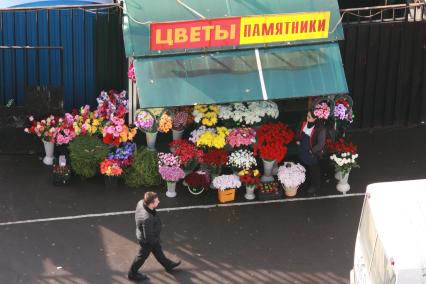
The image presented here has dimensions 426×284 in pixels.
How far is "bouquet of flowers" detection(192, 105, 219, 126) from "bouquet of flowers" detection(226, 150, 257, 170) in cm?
59

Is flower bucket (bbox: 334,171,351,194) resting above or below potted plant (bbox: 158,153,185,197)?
below

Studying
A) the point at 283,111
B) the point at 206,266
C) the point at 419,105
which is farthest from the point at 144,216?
the point at 419,105

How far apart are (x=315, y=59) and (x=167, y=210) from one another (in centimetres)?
315

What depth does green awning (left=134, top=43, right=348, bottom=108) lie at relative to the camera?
12.7m

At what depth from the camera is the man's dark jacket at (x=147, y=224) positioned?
11008 mm

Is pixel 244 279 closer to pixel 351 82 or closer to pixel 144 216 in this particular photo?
pixel 144 216

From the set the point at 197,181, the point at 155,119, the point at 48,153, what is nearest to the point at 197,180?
the point at 197,181

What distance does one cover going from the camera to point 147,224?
11.0m

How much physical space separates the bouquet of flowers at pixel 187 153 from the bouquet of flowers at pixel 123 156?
692 mm

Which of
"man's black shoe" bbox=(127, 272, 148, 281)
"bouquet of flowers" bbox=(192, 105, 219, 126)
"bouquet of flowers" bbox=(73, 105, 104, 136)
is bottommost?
"man's black shoe" bbox=(127, 272, 148, 281)

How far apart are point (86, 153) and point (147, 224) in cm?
309

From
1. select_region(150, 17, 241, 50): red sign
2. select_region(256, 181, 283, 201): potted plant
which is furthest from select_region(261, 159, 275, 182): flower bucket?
select_region(150, 17, 241, 50): red sign

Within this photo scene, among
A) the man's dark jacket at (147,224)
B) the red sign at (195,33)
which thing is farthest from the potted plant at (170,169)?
the man's dark jacket at (147,224)

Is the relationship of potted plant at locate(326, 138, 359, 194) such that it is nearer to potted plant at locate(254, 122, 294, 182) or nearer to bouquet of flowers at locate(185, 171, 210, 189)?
potted plant at locate(254, 122, 294, 182)
